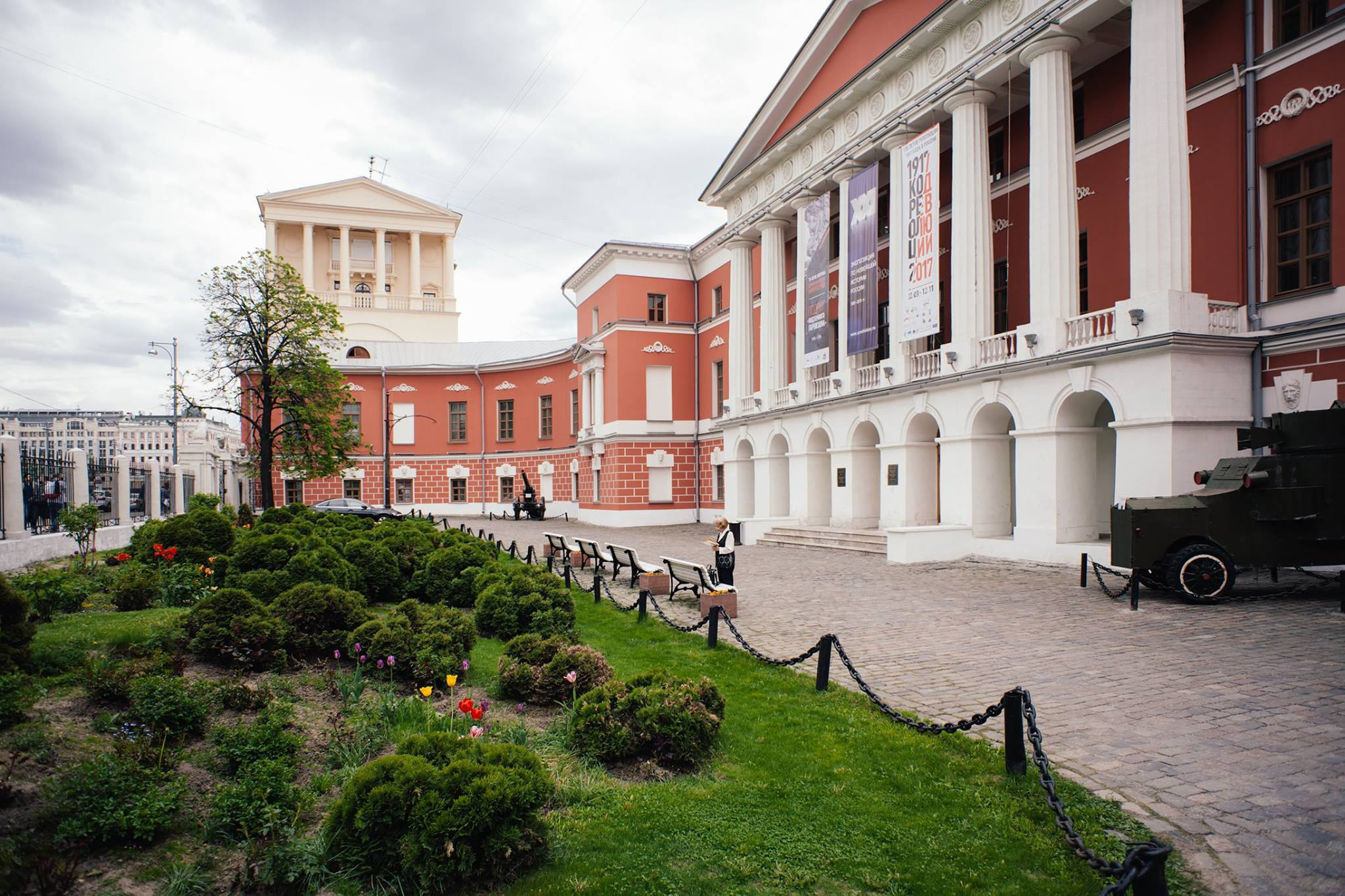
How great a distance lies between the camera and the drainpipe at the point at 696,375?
3444 centimetres

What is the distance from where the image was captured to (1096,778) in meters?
4.89

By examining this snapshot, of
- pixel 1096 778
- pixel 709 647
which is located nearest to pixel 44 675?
pixel 709 647

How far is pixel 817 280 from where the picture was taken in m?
23.1

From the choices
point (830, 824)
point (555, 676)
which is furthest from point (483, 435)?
point (830, 824)

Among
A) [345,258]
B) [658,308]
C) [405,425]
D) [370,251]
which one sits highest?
[370,251]

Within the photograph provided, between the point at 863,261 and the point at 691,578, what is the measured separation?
12.1 meters

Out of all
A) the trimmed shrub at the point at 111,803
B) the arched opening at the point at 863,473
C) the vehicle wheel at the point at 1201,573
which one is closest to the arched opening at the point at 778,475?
the arched opening at the point at 863,473

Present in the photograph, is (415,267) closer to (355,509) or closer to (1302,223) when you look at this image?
(355,509)

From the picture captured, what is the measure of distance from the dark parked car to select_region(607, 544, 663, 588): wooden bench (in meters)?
18.0

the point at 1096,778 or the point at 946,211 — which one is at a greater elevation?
the point at 946,211

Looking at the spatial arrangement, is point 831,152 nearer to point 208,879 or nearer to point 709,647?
point 709,647

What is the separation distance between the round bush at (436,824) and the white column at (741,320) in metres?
24.8

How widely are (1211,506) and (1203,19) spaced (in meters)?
10.1

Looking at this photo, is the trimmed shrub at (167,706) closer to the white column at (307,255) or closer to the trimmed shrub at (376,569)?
the trimmed shrub at (376,569)
